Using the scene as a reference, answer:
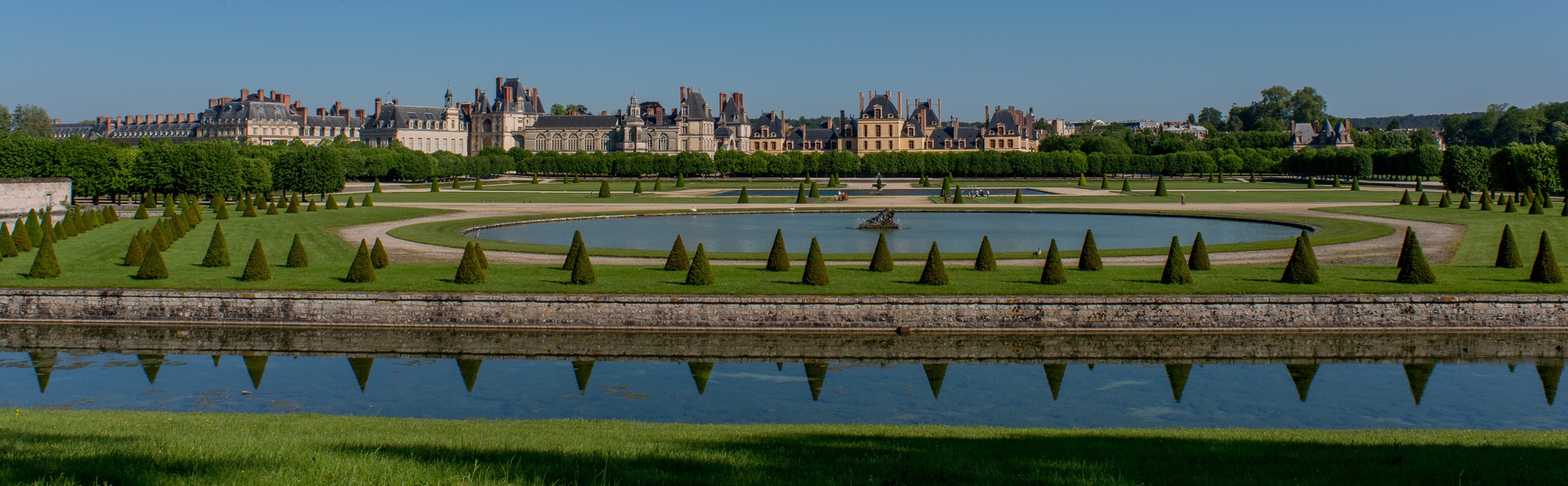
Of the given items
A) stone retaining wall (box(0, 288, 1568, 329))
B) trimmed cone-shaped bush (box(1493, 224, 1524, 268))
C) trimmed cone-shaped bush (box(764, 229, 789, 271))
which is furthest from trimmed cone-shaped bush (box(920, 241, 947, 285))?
trimmed cone-shaped bush (box(1493, 224, 1524, 268))

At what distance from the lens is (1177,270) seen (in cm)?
1906

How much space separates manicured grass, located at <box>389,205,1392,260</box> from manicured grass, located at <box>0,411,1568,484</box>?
46.4 feet

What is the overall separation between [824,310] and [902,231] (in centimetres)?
1680

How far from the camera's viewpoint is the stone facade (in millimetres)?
44094

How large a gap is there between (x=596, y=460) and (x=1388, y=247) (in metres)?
24.6

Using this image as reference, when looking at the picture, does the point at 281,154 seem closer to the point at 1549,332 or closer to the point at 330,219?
the point at 330,219

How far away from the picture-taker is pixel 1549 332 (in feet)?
56.9

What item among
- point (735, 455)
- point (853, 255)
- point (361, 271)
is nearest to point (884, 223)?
point (853, 255)

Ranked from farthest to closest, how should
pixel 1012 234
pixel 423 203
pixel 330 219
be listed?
pixel 423 203 < pixel 330 219 < pixel 1012 234

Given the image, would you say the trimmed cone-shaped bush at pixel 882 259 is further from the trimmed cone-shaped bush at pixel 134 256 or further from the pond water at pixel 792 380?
the trimmed cone-shaped bush at pixel 134 256

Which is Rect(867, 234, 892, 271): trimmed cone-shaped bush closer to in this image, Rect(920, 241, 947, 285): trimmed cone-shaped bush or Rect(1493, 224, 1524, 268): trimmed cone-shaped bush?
Rect(920, 241, 947, 285): trimmed cone-shaped bush

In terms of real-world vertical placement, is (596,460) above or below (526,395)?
above

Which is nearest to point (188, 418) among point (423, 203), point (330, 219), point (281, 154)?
point (330, 219)

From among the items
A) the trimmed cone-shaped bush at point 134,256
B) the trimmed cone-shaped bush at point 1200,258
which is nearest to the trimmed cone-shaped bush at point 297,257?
the trimmed cone-shaped bush at point 134,256
